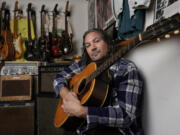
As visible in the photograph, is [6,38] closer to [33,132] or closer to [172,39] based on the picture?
[33,132]

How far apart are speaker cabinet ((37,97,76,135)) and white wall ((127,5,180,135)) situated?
4.12ft

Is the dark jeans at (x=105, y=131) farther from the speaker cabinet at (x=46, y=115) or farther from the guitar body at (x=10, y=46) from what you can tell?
the guitar body at (x=10, y=46)

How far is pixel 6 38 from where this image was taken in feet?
7.58

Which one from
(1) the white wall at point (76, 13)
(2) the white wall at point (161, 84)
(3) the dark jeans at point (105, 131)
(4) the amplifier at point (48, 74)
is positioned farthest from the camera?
(1) the white wall at point (76, 13)

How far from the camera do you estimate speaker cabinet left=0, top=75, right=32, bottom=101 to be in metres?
2.13

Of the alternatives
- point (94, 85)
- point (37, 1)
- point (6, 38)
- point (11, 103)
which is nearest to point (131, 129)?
point (94, 85)

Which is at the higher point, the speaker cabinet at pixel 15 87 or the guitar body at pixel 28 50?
the guitar body at pixel 28 50

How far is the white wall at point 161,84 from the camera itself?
70 cm

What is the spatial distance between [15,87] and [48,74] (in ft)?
1.90

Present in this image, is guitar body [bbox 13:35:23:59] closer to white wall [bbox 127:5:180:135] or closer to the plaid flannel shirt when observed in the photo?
the plaid flannel shirt

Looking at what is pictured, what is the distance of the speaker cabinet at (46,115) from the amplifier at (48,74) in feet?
0.41

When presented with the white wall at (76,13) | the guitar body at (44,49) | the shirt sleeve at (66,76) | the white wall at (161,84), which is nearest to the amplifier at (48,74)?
the guitar body at (44,49)

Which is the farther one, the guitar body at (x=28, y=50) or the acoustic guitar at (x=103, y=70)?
the guitar body at (x=28, y=50)

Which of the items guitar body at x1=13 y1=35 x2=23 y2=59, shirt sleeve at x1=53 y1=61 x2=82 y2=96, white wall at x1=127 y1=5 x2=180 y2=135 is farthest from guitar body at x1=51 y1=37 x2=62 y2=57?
white wall at x1=127 y1=5 x2=180 y2=135
